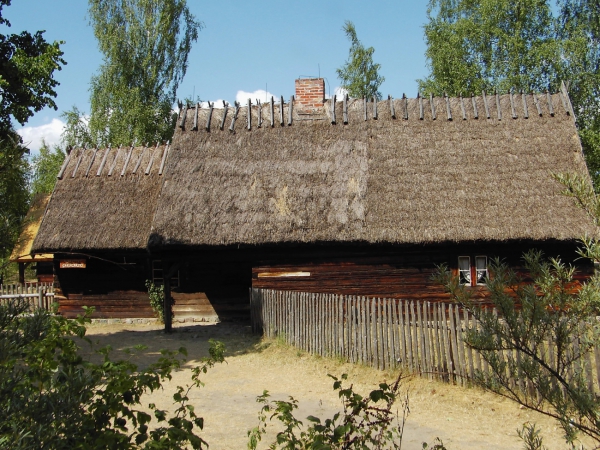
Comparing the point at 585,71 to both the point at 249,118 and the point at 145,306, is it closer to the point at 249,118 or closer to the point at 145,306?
the point at 249,118

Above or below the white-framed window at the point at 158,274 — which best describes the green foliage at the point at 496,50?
above

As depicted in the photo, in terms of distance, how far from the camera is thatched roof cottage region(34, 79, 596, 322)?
43.0ft

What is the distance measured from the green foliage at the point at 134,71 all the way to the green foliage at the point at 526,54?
12.9 metres

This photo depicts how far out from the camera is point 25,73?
11.0 metres

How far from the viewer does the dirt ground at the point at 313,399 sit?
656 cm

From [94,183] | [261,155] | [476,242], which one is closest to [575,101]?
[476,242]

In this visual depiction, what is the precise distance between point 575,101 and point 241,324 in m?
16.8

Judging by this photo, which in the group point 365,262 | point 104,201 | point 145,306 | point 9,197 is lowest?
point 145,306

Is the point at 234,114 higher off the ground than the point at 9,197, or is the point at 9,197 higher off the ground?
A: the point at 234,114

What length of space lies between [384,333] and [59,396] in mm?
6848

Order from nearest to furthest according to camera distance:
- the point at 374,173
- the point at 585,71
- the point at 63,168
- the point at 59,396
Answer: the point at 59,396 < the point at 374,173 < the point at 63,168 < the point at 585,71

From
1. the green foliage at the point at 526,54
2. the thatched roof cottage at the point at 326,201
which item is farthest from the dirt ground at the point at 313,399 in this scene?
→ the green foliage at the point at 526,54

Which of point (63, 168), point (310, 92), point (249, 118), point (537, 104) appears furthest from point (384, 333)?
point (63, 168)

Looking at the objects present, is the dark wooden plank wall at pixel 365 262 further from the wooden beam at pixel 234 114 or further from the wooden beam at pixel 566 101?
the wooden beam at pixel 566 101
